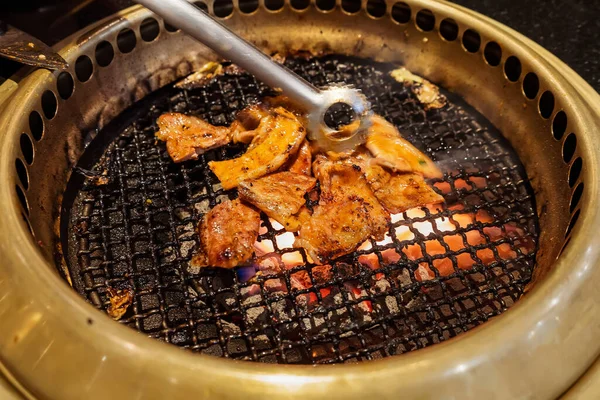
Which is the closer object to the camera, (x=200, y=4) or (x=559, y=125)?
(x=559, y=125)

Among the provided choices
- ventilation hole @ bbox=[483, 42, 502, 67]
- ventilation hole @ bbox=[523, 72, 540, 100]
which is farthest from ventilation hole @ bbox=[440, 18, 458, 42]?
ventilation hole @ bbox=[523, 72, 540, 100]

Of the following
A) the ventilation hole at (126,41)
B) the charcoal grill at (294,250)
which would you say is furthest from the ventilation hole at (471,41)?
the ventilation hole at (126,41)

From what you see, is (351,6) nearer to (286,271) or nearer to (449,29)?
(449,29)

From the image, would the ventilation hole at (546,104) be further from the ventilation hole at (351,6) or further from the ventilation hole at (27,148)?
the ventilation hole at (27,148)

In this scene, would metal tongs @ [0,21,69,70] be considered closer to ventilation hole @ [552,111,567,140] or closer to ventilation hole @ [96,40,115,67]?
ventilation hole @ [96,40,115,67]

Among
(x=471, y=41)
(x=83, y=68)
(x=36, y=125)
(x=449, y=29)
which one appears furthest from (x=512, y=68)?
(x=36, y=125)

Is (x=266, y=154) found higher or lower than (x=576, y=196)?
lower

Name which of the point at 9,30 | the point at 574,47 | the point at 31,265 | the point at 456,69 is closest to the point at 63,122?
the point at 9,30
